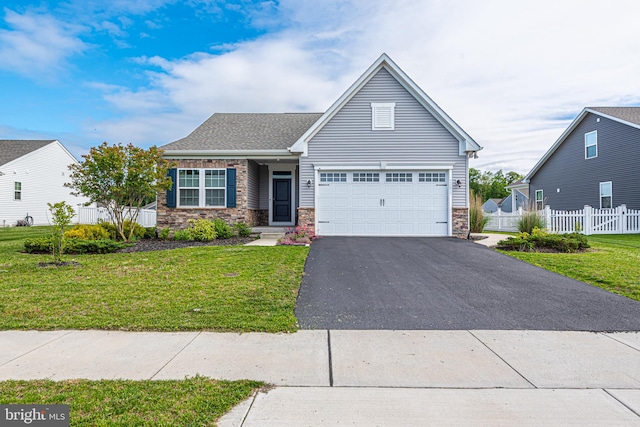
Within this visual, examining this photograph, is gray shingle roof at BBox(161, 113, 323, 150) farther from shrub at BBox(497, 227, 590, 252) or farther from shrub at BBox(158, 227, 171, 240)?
shrub at BBox(497, 227, 590, 252)

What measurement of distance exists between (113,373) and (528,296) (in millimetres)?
5970

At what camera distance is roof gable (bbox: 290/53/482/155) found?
1236cm

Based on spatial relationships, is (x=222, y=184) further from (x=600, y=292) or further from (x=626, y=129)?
(x=626, y=129)

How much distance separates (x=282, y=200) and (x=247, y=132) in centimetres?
343

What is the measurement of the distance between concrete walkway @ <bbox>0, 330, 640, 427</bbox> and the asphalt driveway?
350 millimetres

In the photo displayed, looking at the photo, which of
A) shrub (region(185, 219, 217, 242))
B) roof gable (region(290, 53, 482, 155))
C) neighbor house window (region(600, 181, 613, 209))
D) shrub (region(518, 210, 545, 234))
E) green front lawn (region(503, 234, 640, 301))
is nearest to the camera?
green front lawn (region(503, 234, 640, 301))

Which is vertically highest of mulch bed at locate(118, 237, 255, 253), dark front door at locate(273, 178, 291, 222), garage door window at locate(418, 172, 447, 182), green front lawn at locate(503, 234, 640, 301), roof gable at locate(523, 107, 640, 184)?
roof gable at locate(523, 107, 640, 184)

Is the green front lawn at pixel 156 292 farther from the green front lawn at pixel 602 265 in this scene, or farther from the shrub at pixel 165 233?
the green front lawn at pixel 602 265

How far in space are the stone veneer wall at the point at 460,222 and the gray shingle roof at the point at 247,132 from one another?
23.0 feet

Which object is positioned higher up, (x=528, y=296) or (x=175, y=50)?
(x=175, y=50)

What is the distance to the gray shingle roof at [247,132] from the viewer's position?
13.5m

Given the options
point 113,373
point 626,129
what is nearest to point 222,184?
point 113,373

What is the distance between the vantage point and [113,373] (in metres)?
3.07

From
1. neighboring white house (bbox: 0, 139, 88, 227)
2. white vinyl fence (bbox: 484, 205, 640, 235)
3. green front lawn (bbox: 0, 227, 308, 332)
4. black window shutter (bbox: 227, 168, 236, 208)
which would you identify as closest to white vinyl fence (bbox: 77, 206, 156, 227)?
neighboring white house (bbox: 0, 139, 88, 227)
